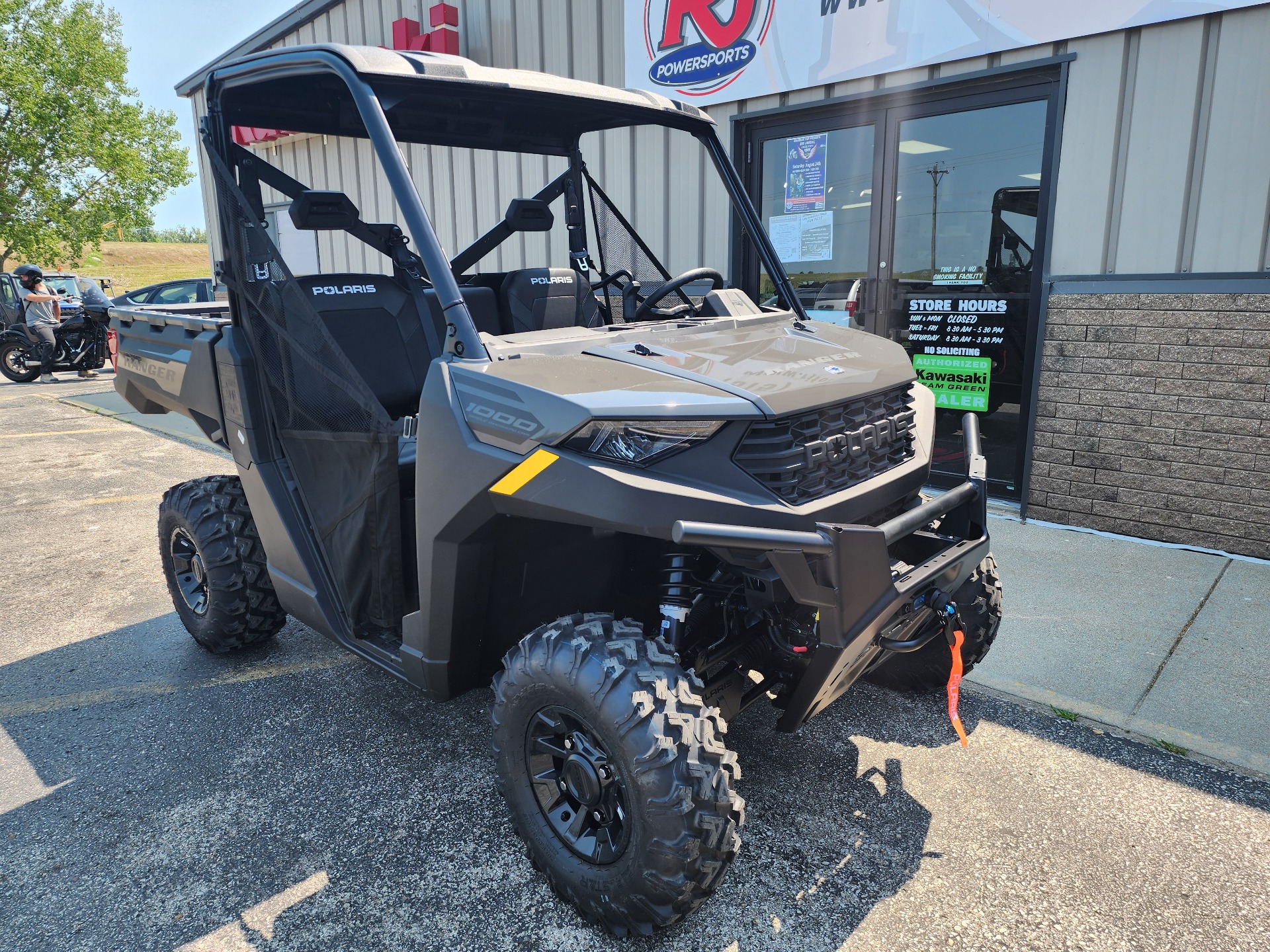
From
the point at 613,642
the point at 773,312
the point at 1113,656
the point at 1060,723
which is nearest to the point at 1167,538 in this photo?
the point at 1113,656

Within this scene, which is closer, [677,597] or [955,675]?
[677,597]

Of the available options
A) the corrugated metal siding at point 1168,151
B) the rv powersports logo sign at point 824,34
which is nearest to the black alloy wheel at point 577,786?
the corrugated metal siding at point 1168,151

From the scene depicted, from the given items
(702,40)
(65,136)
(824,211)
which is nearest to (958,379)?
(824,211)

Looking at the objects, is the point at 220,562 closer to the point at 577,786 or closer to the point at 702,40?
the point at 577,786

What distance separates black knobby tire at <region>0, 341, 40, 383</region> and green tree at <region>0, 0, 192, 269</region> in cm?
1895

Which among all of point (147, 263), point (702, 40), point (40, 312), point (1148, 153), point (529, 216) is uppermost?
point (702, 40)

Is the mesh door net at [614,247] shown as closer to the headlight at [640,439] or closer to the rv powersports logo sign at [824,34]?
Answer: the headlight at [640,439]

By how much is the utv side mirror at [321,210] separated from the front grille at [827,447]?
139 cm

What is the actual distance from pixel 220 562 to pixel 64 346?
1467 cm

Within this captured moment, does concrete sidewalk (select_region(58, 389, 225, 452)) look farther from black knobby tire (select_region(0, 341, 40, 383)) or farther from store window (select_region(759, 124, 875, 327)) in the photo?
store window (select_region(759, 124, 875, 327))

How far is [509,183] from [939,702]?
701cm

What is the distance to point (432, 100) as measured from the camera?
2.81 meters

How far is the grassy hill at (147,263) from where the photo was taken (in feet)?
168

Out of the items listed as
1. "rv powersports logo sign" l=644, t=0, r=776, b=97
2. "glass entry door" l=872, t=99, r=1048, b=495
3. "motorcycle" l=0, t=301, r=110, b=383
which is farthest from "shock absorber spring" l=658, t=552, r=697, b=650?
"motorcycle" l=0, t=301, r=110, b=383
